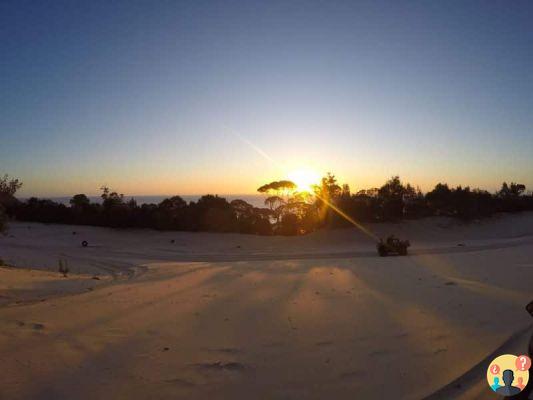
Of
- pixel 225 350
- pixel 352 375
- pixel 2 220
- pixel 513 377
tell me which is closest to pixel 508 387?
pixel 513 377

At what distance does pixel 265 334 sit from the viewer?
4859 millimetres

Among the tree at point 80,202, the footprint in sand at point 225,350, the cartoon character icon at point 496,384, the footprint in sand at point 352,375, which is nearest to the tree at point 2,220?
the footprint in sand at point 225,350

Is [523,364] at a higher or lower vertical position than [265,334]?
higher

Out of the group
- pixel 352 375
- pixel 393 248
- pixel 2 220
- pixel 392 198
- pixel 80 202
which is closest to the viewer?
pixel 352 375

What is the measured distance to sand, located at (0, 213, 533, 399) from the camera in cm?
350

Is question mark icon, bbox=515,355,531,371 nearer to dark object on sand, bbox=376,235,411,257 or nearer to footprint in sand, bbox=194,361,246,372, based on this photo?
footprint in sand, bbox=194,361,246,372

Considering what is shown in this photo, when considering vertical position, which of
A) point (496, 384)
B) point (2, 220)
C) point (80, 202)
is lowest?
point (496, 384)

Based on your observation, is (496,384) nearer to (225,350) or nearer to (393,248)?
(225,350)

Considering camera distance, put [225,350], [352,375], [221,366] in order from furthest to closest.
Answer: [225,350]
[221,366]
[352,375]

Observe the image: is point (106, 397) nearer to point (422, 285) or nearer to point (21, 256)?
point (422, 285)

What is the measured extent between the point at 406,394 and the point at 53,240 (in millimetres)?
26272

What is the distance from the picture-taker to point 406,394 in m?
3.34

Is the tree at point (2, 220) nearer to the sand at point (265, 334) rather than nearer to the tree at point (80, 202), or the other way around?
the sand at point (265, 334)

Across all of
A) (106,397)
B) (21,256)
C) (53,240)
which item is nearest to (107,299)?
(106,397)
